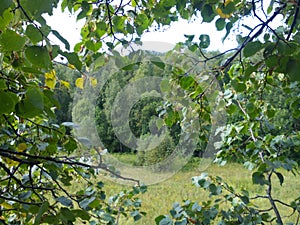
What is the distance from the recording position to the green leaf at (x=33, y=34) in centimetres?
26

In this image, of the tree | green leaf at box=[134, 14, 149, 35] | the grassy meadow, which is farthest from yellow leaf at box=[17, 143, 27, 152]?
the grassy meadow

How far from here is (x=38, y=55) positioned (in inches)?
10.9

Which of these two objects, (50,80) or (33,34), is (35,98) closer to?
(33,34)

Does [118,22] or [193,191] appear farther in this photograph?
[193,191]

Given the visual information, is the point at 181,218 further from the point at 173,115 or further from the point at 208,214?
the point at 173,115

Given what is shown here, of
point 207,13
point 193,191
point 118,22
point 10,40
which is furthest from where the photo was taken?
point 193,191

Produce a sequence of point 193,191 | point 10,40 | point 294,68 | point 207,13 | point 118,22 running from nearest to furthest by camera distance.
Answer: point 10,40 < point 294,68 < point 207,13 < point 118,22 < point 193,191

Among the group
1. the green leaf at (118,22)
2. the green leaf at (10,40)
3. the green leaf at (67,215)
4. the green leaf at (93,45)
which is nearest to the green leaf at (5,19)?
the green leaf at (10,40)

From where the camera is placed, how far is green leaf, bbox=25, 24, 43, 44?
0.26m

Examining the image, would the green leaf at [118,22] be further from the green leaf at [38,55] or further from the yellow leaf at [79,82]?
the green leaf at [38,55]

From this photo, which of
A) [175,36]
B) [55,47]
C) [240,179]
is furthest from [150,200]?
[55,47]

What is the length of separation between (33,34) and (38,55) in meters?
0.02

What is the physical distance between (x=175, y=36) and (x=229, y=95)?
0.24 m

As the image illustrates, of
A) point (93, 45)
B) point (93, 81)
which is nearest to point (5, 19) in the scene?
point (93, 45)
